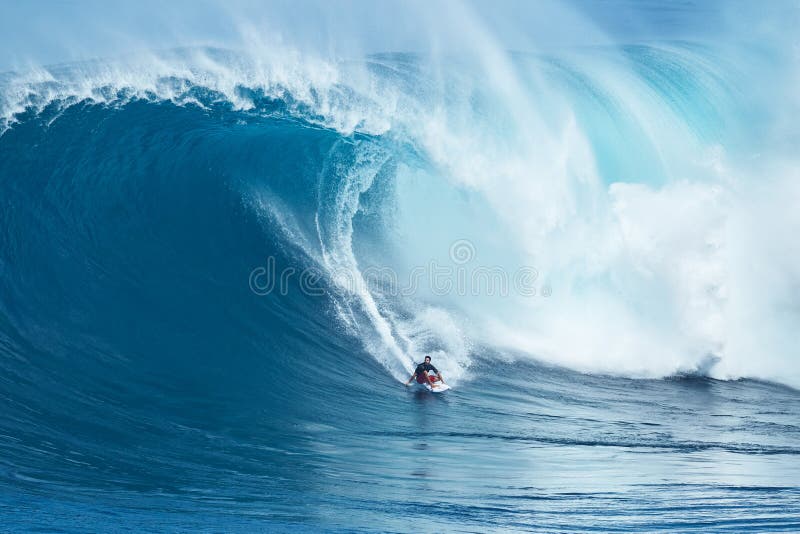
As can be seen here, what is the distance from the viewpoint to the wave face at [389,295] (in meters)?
7.48

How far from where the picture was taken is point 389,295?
13.7 m

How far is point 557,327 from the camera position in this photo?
46.6ft

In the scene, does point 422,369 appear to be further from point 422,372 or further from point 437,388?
point 437,388

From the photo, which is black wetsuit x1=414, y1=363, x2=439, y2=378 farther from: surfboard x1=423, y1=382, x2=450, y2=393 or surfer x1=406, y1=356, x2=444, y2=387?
surfboard x1=423, y1=382, x2=450, y2=393

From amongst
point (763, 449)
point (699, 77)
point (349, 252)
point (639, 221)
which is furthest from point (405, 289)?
point (699, 77)

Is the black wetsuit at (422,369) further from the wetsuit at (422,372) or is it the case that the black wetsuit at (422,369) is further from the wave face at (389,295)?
the wave face at (389,295)

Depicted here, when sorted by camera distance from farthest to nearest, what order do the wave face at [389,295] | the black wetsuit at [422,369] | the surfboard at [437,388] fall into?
the black wetsuit at [422,369] → the surfboard at [437,388] → the wave face at [389,295]

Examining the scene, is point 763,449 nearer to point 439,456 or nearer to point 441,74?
point 439,456

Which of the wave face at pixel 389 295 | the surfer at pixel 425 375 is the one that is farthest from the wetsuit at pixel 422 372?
the wave face at pixel 389 295

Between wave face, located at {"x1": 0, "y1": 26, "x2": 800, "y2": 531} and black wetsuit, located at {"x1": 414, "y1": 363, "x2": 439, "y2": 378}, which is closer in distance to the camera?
wave face, located at {"x1": 0, "y1": 26, "x2": 800, "y2": 531}

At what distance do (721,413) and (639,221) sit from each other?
446 cm

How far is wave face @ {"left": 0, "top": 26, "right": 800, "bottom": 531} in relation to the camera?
7.48 metres

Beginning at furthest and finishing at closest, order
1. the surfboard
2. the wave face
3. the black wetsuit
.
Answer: the black wetsuit < the surfboard < the wave face

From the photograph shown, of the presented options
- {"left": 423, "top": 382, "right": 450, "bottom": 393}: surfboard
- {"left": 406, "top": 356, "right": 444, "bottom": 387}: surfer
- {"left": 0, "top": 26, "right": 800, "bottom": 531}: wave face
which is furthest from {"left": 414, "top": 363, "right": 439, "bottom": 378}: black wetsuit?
{"left": 0, "top": 26, "right": 800, "bottom": 531}: wave face
